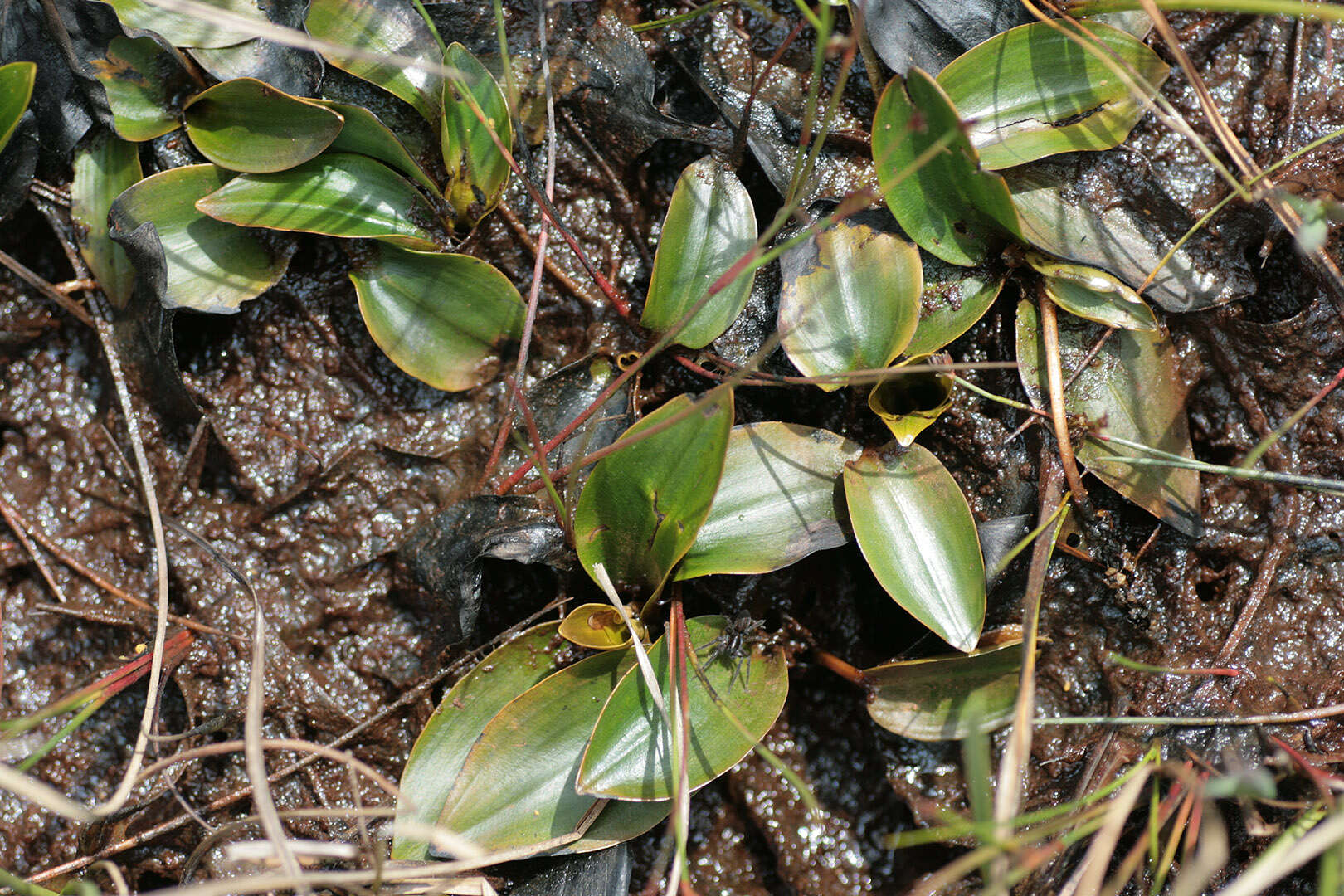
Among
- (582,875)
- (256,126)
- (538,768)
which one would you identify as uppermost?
(256,126)

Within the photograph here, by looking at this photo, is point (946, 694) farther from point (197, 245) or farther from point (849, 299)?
point (197, 245)

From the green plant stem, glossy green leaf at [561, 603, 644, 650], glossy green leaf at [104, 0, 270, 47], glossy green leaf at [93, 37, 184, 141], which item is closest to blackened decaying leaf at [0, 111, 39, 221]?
glossy green leaf at [93, 37, 184, 141]

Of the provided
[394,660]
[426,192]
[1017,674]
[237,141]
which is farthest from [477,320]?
[1017,674]

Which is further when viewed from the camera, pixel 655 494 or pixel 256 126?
pixel 256 126

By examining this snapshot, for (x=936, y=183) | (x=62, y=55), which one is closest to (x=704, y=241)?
(x=936, y=183)

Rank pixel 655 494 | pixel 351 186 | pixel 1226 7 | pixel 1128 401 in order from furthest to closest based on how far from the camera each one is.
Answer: pixel 351 186, pixel 1128 401, pixel 655 494, pixel 1226 7

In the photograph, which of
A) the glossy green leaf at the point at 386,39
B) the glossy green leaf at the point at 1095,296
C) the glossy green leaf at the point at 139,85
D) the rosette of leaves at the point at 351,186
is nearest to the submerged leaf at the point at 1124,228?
the glossy green leaf at the point at 1095,296

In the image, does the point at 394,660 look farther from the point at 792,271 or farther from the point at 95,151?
the point at 95,151
